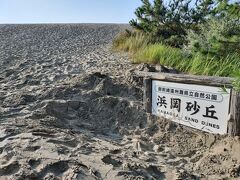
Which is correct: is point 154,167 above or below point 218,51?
below

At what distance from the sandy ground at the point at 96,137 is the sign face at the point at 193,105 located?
0.11 meters

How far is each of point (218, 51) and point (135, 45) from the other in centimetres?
515

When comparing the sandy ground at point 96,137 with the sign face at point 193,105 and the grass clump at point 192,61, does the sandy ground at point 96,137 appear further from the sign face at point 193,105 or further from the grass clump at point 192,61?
the grass clump at point 192,61

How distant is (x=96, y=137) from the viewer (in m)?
4.30

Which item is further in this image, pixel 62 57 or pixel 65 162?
pixel 62 57

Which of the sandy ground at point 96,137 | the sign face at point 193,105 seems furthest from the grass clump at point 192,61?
the sandy ground at point 96,137

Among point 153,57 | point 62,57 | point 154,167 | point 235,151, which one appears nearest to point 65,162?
point 154,167

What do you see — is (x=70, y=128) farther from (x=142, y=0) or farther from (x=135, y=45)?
(x=142, y=0)

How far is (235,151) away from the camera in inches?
148

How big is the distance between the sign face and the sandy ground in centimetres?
11

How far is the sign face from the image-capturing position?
4020 millimetres

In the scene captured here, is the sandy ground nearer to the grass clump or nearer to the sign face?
the sign face

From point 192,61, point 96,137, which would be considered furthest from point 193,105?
point 192,61

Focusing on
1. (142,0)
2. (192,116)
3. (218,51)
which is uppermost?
(142,0)
